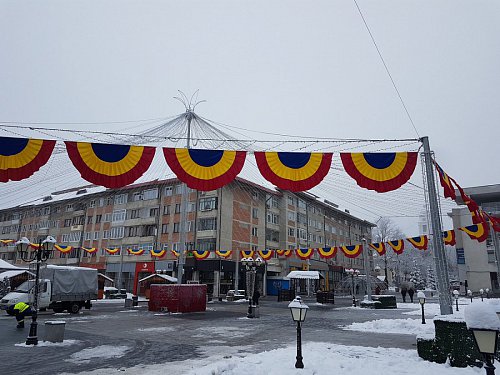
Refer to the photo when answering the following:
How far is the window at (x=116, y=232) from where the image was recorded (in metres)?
51.0

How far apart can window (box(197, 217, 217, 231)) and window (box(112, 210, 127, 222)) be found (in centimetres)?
1248

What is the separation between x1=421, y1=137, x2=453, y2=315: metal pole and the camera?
10.8m

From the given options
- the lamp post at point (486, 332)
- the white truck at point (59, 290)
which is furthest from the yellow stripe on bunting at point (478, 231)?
the white truck at point (59, 290)

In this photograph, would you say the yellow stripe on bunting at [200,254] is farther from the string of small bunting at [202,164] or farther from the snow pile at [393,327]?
the string of small bunting at [202,164]

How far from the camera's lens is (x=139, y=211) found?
1998 inches

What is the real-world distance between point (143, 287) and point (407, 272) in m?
77.5

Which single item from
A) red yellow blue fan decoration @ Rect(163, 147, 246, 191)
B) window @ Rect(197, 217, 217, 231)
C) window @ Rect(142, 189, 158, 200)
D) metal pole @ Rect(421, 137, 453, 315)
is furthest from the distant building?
red yellow blue fan decoration @ Rect(163, 147, 246, 191)

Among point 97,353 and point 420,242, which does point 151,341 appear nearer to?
point 97,353

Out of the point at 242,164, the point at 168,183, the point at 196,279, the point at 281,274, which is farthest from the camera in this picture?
the point at 281,274

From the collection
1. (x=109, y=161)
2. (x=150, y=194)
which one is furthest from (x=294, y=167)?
Answer: (x=150, y=194)

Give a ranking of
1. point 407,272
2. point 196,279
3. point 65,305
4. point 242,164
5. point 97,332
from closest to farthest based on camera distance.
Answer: point 242,164 → point 97,332 → point 65,305 → point 196,279 → point 407,272

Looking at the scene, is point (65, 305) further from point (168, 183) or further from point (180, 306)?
point (168, 183)

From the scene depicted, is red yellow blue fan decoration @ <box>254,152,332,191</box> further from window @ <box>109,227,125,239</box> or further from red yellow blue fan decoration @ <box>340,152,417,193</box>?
window @ <box>109,227,125,239</box>

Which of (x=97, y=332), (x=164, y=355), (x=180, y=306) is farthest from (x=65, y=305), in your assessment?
(x=164, y=355)
